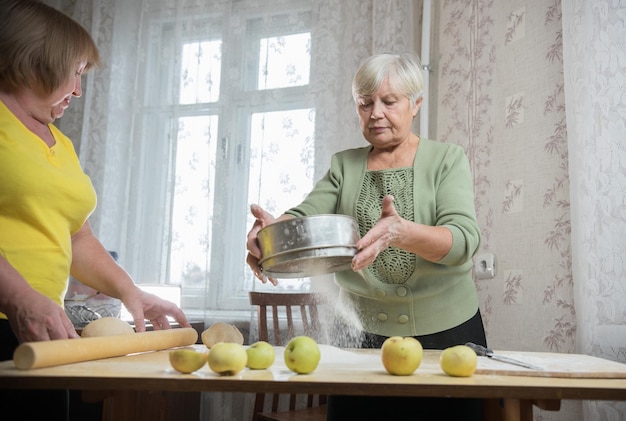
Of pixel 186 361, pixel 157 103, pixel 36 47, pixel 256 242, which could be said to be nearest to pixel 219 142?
pixel 157 103

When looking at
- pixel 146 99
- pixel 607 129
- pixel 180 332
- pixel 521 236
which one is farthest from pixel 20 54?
pixel 146 99

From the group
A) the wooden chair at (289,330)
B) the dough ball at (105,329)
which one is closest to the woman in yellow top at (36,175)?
the dough ball at (105,329)

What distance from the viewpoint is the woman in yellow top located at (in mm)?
971

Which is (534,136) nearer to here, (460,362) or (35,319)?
(460,362)

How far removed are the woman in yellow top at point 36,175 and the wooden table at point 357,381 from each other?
0.32 feet

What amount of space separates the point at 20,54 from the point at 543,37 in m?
1.90

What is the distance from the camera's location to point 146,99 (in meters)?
3.49

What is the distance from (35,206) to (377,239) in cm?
66

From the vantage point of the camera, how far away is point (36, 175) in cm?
107

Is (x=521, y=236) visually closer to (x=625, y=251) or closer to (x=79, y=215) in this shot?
(x=625, y=251)

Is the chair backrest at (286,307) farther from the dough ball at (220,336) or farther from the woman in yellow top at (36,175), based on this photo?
the woman in yellow top at (36,175)

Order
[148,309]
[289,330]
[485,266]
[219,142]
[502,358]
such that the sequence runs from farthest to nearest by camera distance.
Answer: [219,142]
[289,330]
[485,266]
[148,309]
[502,358]

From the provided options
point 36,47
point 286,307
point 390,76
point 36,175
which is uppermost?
point 390,76

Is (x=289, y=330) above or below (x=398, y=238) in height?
below
